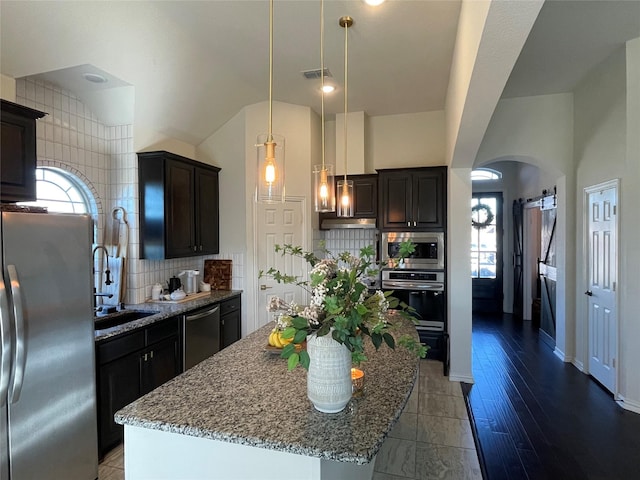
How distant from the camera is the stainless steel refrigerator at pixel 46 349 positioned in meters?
1.84

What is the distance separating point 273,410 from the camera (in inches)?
56.3

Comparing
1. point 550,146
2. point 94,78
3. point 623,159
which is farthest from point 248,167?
point 623,159

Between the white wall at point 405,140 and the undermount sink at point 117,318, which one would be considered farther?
the white wall at point 405,140

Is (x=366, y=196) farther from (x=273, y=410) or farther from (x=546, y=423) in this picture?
(x=273, y=410)

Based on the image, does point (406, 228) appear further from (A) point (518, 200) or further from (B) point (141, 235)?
(A) point (518, 200)

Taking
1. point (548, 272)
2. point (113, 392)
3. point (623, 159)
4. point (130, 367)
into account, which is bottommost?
point (113, 392)

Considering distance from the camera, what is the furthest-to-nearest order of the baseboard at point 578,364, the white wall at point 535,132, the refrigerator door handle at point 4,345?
the white wall at point 535,132
the baseboard at point 578,364
the refrigerator door handle at point 4,345

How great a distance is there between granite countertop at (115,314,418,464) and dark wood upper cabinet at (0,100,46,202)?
169 cm

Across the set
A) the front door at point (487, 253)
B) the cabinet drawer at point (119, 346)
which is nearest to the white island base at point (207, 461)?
the cabinet drawer at point (119, 346)

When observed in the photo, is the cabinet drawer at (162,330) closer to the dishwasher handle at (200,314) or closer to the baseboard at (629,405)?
the dishwasher handle at (200,314)

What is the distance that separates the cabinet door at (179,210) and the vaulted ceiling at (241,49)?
1.72ft

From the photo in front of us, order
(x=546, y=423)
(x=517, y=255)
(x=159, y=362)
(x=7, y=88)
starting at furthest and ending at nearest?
1. (x=517, y=255)
2. (x=159, y=362)
3. (x=546, y=423)
4. (x=7, y=88)

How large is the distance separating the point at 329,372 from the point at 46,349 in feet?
5.78

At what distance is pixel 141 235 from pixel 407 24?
318cm
